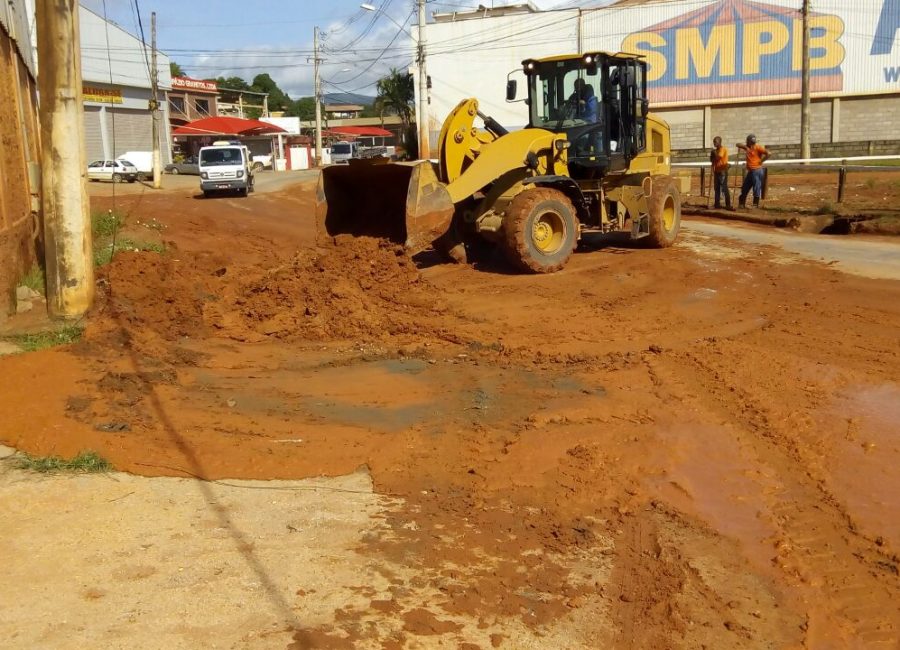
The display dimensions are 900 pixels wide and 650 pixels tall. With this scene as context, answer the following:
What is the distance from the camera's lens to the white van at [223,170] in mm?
32938

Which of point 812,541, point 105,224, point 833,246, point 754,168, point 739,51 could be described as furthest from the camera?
point 739,51

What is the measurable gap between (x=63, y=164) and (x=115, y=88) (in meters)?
44.5

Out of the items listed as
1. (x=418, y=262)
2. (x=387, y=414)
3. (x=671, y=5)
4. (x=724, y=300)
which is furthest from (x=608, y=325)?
(x=671, y=5)

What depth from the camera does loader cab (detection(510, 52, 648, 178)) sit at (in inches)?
→ 583

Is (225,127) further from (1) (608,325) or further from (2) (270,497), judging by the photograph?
(2) (270,497)

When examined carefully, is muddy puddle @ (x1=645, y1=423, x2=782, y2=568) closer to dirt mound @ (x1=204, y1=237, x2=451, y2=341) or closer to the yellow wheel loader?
dirt mound @ (x1=204, y1=237, x2=451, y2=341)

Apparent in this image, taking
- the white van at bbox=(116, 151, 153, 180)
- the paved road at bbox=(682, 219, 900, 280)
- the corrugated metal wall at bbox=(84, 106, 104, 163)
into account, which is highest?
the corrugated metal wall at bbox=(84, 106, 104, 163)

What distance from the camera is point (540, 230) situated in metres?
14.1

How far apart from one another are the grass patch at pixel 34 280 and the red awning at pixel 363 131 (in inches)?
3280

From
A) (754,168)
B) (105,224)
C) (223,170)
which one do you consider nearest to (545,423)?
(105,224)

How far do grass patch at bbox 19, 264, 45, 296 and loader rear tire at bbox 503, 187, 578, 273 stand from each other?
650 cm

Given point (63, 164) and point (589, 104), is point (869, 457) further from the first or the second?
point (589, 104)

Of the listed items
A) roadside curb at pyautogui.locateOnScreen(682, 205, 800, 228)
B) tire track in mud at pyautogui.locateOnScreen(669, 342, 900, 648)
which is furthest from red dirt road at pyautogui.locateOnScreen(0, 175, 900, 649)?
roadside curb at pyautogui.locateOnScreen(682, 205, 800, 228)

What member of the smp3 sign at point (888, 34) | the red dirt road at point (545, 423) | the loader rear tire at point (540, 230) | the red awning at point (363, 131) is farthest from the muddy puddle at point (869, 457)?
the red awning at point (363, 131)
